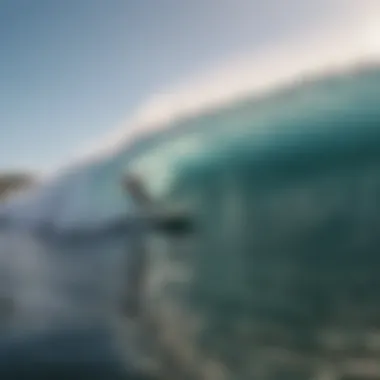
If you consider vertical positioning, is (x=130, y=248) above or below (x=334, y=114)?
below

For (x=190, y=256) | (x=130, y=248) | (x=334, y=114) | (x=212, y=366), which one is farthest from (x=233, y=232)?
(x=212, y=366)

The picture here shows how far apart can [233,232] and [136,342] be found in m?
0.95

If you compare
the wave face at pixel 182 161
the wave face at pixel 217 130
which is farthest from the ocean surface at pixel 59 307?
the wave face at pixel 217 130

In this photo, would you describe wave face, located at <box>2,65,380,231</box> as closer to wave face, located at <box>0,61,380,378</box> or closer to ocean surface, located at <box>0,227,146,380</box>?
wave face, located at <box>0,61,380,378</box>

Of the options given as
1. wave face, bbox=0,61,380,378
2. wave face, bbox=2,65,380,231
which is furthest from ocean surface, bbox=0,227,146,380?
wave face, bbox=2,65,380,231

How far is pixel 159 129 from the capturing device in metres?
3.16

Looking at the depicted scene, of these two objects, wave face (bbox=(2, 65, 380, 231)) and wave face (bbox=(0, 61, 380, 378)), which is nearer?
wave face (bbox=(0, 61, 380, 378))

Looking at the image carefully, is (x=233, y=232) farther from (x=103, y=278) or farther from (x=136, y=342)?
(x=136, y=342)

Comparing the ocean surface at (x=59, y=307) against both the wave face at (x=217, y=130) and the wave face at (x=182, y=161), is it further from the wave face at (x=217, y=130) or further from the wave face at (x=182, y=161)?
the wave face at (x=217, y=130)

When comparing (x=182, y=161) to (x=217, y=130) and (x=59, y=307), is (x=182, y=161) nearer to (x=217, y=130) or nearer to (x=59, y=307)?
(x=217, y=130)

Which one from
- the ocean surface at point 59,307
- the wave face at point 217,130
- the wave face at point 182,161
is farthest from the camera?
the wave face at point 217,130

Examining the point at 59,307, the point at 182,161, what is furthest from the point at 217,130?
the point at 59,307

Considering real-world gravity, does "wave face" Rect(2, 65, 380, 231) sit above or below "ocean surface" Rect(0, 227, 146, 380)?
above

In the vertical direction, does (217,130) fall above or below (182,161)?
above
